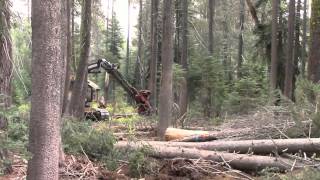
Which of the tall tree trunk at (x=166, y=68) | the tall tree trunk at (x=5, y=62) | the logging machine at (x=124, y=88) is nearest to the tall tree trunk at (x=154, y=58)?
the logging machine at (x=124, y=88)

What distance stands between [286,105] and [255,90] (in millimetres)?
12273

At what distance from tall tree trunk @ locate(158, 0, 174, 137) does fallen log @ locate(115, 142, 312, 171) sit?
492cm

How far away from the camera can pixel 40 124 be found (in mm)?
6051

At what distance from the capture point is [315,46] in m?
13.7

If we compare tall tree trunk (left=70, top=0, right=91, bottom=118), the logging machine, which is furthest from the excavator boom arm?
tall tree trunk (left=70, top=0, right=91, bottom=118)

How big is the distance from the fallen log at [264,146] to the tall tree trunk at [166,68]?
15.7ft

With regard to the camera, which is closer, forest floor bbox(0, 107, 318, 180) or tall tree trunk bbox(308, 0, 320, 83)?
forest floor bbox(0, 107, 318, 180)

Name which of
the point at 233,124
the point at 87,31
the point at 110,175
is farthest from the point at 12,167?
the point at 87,31

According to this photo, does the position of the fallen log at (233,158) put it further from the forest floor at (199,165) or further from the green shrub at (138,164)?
the green shrub at (138,164)

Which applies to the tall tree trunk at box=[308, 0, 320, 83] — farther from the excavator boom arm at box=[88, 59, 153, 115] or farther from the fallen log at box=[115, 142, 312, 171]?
the excavator boom arm at box=[88, 59, 153, 115]

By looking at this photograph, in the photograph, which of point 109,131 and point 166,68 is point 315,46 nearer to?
point 166,68

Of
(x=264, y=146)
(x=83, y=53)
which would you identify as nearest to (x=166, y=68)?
(x=83, y=53)

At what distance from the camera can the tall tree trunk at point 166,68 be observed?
48.9 ft

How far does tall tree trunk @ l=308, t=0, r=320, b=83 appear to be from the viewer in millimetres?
13484
